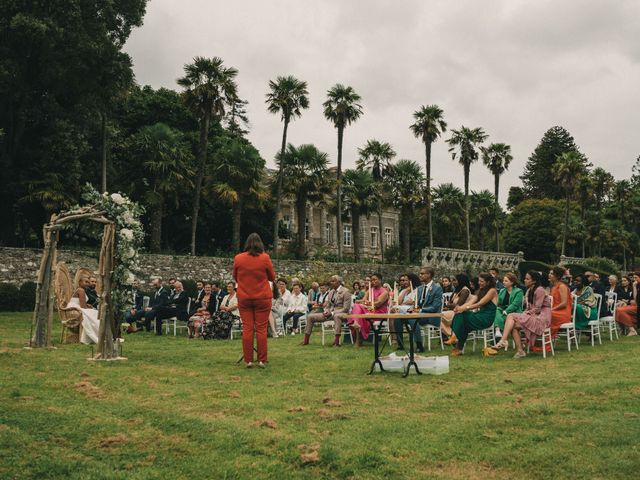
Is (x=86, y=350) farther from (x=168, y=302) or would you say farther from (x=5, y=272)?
(x=5, y=272)

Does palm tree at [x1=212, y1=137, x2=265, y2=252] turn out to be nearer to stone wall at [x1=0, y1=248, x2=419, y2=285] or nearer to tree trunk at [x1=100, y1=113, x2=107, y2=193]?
stone wall at [x1=0, y1=248, x2=419, y2=285]

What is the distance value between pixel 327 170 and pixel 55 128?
18693 mm

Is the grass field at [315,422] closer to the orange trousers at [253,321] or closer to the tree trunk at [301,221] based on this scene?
the orange trousers at [253,321]

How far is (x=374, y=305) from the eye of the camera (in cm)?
1166

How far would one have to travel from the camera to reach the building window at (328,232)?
59438mm

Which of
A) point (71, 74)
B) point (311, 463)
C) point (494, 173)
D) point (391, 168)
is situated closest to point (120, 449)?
point (311, 463)

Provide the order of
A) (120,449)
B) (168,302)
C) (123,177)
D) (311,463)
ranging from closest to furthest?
(311,463) → (120,449) → (168,302) → (123,177)

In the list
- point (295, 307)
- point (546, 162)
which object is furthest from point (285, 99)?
point (546, 162)

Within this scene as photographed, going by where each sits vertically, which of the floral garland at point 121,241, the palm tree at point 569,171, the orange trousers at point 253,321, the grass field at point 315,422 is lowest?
the grass field at point 315,422

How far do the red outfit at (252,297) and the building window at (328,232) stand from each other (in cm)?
4979

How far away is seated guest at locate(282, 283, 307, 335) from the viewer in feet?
54.4

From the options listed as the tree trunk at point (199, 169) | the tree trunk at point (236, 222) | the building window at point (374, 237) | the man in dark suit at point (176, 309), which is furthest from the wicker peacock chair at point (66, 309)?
the building window at point (374, 237)

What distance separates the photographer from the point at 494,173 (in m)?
55.9

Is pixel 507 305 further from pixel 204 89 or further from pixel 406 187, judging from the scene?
pixel 406 187
